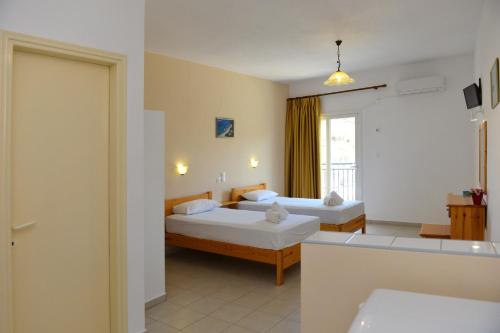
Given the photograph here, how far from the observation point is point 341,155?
7125mm

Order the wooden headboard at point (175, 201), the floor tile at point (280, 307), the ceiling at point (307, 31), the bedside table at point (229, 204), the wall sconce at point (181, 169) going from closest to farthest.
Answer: the floor tile at point (280, 307) → the ceiling at point (307, 31) → the wooden headboard at point (175, 201) → the wall sconce at point (181, 169) → the bedside table at point (229, 204)

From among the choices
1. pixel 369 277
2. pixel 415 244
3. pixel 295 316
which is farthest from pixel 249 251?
pixel 415 244

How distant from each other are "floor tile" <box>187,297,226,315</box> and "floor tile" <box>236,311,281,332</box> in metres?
0.35

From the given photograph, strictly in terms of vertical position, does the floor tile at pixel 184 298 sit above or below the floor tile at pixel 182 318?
above

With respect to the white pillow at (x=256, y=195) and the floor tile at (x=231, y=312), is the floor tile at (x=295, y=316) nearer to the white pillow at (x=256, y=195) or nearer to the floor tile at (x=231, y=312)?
the floor tile at (x=231, y=312)

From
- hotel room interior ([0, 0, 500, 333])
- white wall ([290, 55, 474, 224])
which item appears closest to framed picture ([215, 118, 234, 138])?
hotel room interior ([0, 0, 500, 333])

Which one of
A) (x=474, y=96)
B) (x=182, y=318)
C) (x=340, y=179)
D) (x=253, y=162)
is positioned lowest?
(x=182, y=318)

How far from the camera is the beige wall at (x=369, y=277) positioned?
1557mm

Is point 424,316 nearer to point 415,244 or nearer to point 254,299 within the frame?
point 415,244

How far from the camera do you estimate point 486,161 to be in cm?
353

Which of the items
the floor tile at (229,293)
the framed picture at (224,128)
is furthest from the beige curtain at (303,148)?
the floor tile at (229,293)

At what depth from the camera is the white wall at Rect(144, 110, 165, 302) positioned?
3264mm

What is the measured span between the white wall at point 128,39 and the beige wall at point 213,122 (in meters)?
2.33

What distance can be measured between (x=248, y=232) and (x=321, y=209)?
1580mm
